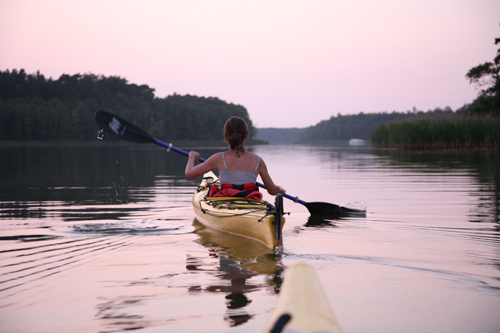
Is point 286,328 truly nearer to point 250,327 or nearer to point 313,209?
point 250,327

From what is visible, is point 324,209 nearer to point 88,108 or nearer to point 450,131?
point 450,131

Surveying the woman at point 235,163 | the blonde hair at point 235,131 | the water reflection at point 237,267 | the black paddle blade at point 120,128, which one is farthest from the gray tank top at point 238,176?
the black paddle blade at point 120,128

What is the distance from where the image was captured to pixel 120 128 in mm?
9023

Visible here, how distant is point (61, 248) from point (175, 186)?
26.4ft

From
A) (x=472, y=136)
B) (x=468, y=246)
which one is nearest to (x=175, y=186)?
(x=468, y=246)

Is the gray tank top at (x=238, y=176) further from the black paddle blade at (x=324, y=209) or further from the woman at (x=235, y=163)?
the black paddle blade at (x=324, y=209)

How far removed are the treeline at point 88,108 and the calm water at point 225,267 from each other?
8909 cm

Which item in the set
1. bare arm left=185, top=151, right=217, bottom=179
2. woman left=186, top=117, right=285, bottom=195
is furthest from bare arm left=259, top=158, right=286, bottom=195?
bare arm left=185, top=151, right=217, bottom=179

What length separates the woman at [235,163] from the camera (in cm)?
611

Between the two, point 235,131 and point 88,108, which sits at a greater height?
point 88,108

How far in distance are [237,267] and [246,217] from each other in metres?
1.22

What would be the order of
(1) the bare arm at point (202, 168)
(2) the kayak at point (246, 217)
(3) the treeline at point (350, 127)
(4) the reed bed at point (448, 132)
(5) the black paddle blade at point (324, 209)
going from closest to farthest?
(2) the kayak at point (246, 217)
(1) the bare arm at point (202, 168)
(5) the black paddle blade at point (324, 209)
(4) the reed bed at point (448, 132)
(3) the treeline at point (350, 127)

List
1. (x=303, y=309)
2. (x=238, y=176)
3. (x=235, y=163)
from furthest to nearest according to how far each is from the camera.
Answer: (x=238, y=176) → (x=235, y=163) → (x=303, y=309)

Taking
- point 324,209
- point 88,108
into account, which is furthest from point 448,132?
point 88,108
